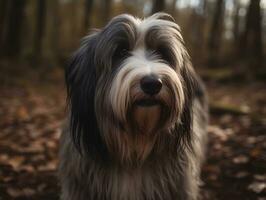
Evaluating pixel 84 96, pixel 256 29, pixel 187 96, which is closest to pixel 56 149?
pixel 84 96

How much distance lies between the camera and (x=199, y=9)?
91.7 feet

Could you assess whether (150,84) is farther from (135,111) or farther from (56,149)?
(56,149)

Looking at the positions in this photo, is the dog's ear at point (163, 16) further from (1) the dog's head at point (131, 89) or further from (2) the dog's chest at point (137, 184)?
(2) the dog's chest at point (137, 184)

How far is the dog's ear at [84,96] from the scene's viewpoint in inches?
121

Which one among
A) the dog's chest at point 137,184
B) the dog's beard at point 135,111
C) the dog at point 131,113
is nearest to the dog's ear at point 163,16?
the dog at point 131,113

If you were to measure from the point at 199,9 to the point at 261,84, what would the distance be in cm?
1695

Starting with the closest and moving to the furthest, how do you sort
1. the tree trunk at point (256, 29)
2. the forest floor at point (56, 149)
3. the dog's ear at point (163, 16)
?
1. the dog's ear at point (163, 16)
2. the forest floor at point (56, 149)
3. the tree trunk at point (256, 29)

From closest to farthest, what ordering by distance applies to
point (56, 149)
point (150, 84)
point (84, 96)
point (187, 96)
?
point (150, 84) → point (84, 96) → point (187, 96) → point (56, 149)

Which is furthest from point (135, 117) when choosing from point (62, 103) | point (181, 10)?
point (181, 10)

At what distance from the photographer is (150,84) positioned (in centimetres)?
269

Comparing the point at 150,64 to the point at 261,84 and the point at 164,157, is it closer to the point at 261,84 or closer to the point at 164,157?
the point at 164,157

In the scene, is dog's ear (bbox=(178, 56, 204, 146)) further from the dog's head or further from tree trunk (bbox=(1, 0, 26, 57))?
tree trunk (bbox=(1, 0, 26, 57))

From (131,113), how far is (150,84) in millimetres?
275

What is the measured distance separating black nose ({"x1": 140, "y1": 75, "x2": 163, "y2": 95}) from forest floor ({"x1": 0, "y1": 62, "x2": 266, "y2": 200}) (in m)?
1.92
